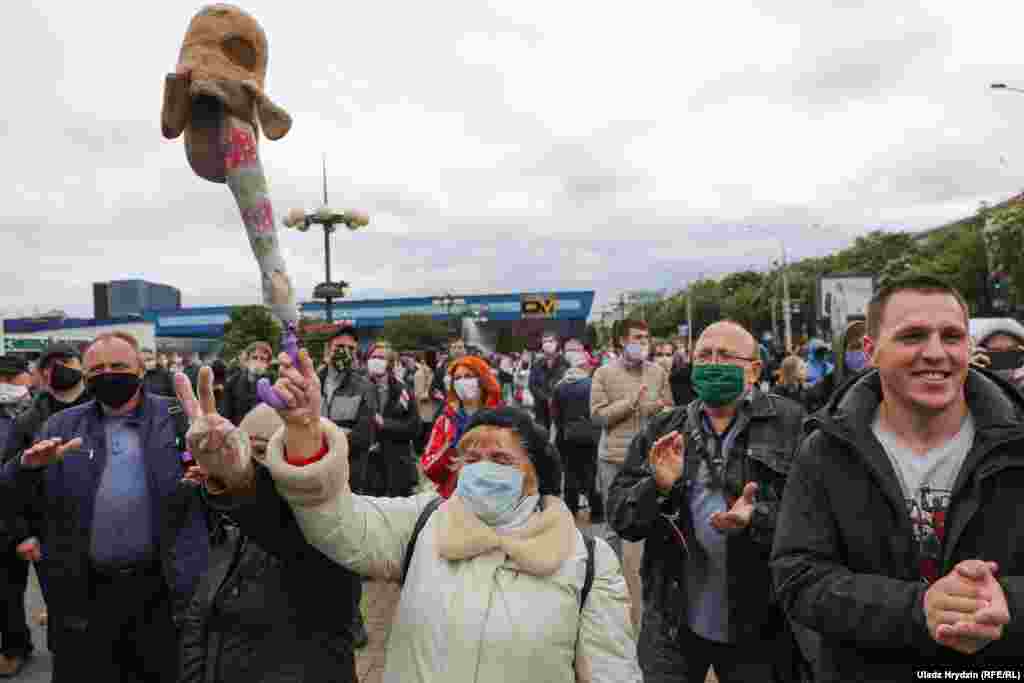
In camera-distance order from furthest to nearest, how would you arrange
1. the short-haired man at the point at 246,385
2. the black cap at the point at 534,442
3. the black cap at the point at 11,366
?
the short-haired man at the point at 246,385 < the black cap at the point at 11,366 < the black cap at the point at 534,442

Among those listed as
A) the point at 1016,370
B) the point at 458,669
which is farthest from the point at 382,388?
the point at 458,669

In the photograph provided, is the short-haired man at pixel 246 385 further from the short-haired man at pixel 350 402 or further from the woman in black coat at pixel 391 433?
the short-haired man at pixel 350 402

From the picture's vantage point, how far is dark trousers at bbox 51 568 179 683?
3.46m

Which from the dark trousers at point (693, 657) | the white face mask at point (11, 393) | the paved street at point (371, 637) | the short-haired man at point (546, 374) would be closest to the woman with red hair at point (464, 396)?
the paved street at point (371, 637)

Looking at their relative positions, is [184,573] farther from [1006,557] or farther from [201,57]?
[1006,557]

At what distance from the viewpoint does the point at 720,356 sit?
341 cm

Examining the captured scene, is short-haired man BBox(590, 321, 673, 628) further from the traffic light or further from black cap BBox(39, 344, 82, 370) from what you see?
the traffic light

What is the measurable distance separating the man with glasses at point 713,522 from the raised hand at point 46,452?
85.6 inches

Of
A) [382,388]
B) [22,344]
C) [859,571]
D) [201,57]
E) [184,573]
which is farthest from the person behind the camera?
[22,344]

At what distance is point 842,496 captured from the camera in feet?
6.79

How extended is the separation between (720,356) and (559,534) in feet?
4.46

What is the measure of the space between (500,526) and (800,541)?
0.82 metres

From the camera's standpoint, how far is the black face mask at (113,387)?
3.59 meters

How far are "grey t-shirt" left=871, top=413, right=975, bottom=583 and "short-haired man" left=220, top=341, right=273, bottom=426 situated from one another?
268 inches
